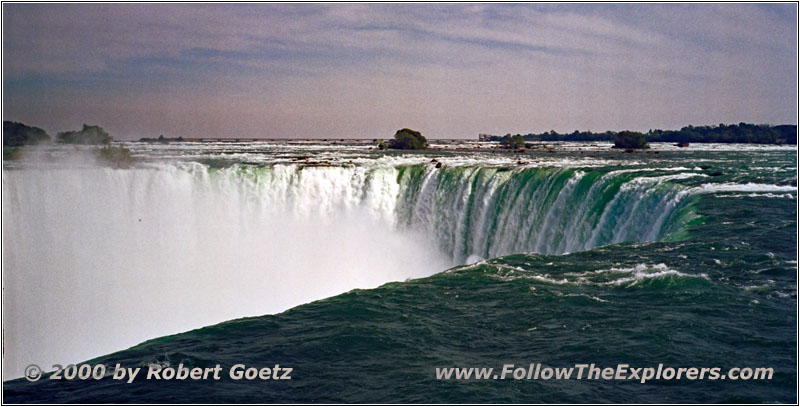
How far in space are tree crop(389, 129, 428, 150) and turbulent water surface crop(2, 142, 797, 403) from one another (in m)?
20.8

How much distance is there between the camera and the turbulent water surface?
621 centimetres

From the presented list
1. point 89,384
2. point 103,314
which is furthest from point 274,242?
point 89,384

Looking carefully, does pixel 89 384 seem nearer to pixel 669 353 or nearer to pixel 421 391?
pixel 421 391

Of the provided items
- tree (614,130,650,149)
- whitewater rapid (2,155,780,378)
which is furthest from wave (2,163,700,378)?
tree (614,130,650,149)

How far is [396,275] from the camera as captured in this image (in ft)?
62.2

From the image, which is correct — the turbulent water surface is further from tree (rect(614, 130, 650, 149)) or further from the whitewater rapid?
tree (rect(614, 130, 650, 149))

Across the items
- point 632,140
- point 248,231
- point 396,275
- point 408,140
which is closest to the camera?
point 396,275

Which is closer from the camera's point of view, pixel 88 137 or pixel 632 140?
pixel 88 137

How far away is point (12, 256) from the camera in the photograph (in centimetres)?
1758

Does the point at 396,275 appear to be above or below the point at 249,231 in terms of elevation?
below

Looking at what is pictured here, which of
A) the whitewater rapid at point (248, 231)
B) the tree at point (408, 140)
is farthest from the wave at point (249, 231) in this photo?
the tree at point (408, 140)

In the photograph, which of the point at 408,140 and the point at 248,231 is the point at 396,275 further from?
the point at 408,140

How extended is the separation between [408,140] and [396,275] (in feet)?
86.5

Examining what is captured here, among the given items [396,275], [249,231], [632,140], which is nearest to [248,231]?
[249,231]
